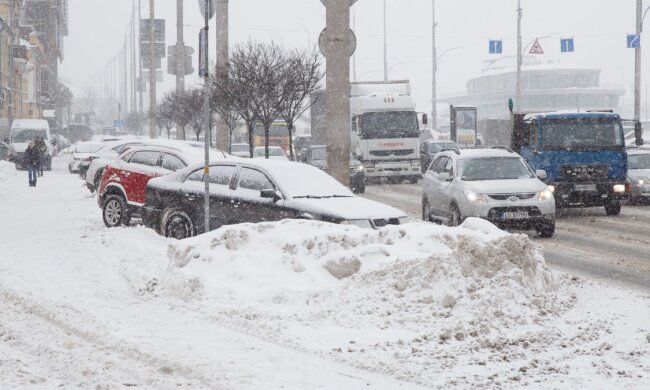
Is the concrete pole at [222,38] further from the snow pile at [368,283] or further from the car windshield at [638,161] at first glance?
the snow pile at [368,283]

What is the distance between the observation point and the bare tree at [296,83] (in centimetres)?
2741

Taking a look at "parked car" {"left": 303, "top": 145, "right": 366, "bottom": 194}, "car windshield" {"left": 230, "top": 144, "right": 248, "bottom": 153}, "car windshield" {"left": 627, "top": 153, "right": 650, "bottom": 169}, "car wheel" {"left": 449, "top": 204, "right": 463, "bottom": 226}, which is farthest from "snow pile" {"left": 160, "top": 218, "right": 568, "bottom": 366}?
"car windshield" {"left": 230, "top": 144, "right": 248, "bottom": 153}

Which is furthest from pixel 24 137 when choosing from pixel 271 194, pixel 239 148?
pixel 271 194

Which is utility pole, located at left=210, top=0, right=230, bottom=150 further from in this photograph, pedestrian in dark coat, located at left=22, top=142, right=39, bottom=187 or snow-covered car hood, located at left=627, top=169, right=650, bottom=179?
snow-covered car hood, located at left=627, top=169, right=650, bottom=179

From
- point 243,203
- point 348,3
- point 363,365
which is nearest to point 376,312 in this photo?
point 363,365

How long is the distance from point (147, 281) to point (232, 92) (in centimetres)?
1685

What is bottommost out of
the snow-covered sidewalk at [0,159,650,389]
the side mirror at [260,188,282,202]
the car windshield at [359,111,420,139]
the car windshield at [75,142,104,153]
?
Result: the snow-covered sidewalk at [0,159,650,389]

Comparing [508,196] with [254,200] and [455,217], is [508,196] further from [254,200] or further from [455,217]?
[254,200]

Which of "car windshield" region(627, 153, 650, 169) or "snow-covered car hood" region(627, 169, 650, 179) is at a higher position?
"car windshield" region(627, 153, 650, 169)

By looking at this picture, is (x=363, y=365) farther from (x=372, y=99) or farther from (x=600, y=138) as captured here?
(x=372, y=99)

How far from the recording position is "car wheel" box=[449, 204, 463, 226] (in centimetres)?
1711

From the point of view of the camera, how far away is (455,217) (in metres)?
17.3

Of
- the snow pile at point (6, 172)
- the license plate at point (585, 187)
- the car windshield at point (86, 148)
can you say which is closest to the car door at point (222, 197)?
the license plate at point (585, 187)

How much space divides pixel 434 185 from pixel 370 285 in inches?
362
